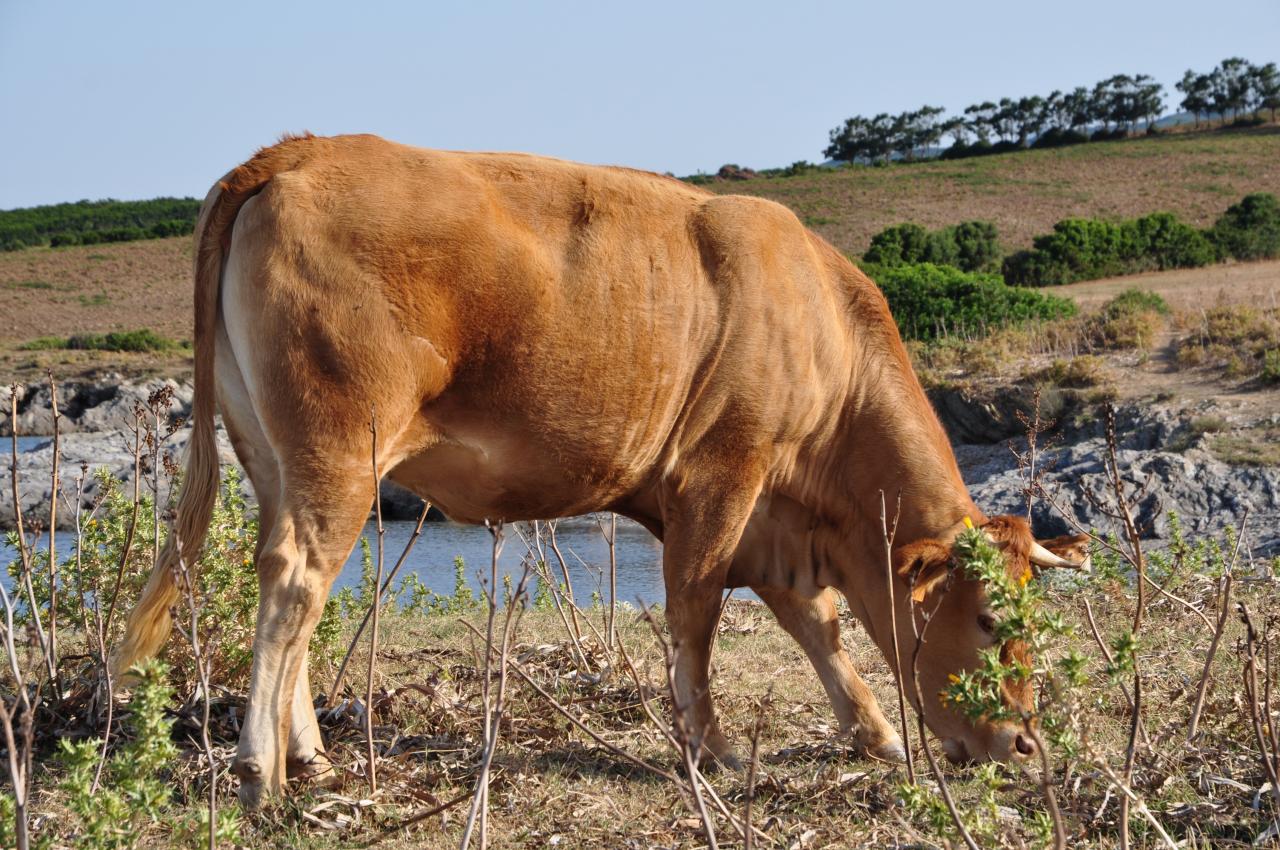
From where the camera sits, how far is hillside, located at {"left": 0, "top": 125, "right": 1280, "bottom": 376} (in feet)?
181


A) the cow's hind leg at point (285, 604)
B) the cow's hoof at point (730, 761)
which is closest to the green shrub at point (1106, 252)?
the cow's hoof at point (730, 761)

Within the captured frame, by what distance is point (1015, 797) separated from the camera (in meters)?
4.33

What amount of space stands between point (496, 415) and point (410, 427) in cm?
33

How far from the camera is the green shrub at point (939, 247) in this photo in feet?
136

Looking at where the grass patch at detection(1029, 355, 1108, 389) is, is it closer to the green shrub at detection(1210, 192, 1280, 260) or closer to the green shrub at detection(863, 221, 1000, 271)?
the green shrub at detection(863, 221, 1000, 271)

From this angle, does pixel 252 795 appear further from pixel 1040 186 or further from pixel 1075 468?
pixel 1040 186

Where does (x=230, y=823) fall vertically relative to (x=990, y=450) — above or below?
above

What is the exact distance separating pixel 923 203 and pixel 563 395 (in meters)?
66.7

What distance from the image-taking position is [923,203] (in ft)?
224

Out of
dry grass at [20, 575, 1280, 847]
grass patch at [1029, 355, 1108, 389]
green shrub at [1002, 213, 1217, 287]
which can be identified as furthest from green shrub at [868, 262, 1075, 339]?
dry grass at [20, 575, 1280, 847]

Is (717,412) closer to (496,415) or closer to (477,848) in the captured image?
(496,415)

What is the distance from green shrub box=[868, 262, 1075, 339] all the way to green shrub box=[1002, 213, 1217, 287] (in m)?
14.5

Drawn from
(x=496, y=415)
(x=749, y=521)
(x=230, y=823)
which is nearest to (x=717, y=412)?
(x=749, y=521)

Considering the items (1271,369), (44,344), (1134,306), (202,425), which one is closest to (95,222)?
(44,344)
